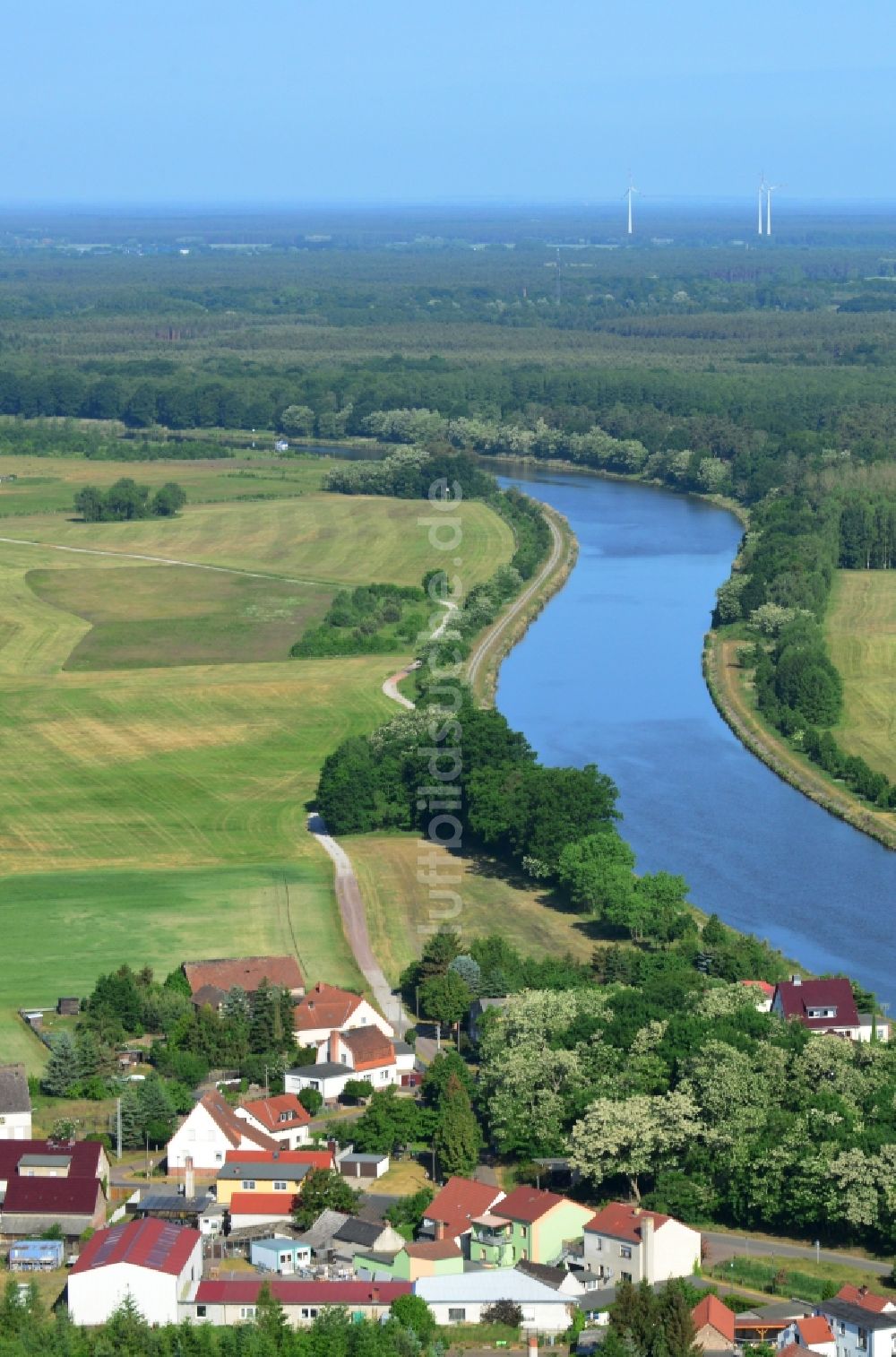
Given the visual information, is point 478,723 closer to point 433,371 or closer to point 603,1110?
point 603,1110

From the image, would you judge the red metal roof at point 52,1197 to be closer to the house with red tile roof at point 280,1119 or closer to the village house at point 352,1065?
the house with red tile roof at point 280,1119

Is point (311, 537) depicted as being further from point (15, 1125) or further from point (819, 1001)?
point (15, 1125)

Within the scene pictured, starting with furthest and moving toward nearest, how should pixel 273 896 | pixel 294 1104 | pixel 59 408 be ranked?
pixel 59 408, pixel 273 896, pixel 294 1104

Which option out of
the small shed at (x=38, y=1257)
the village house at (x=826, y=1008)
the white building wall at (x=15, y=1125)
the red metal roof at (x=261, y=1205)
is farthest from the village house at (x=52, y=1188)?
the village house at (x=826, y=1008)

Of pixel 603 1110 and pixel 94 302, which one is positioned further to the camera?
pixel 94 302

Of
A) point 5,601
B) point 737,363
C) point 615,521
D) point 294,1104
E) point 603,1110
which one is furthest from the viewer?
point 737,363

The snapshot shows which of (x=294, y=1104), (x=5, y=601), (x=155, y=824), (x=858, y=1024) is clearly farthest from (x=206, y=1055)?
(x=5, y=601)
